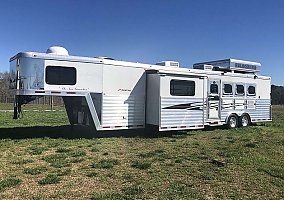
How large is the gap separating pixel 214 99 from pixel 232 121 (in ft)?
7.59

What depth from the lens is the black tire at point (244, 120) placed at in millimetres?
17600

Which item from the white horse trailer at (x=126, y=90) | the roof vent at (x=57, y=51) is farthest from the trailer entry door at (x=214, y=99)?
the roof vent at (x=57, y=51)

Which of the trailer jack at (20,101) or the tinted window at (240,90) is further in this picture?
the tinted window at (240,90)

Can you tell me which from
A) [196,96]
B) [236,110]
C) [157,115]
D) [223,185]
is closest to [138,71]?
[157,115]

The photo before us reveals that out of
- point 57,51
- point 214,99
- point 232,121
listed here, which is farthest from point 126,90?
point 232,121

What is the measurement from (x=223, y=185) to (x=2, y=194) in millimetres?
4228

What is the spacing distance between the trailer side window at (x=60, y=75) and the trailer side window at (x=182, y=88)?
4212 mm

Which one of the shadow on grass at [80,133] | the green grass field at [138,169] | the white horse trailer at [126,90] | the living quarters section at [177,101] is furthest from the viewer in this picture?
the living quarters section at [177,101]

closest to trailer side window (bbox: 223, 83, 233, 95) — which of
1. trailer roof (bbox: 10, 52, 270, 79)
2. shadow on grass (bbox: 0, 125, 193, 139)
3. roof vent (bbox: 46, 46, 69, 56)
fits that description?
trailer roof (bbox: 10, 52, 270, 79)

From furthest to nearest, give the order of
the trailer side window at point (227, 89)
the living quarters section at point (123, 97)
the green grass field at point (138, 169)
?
the trailer side window at point (227, 89), the living quarters section at point (123, 97), the green grass field at point (138, 169)

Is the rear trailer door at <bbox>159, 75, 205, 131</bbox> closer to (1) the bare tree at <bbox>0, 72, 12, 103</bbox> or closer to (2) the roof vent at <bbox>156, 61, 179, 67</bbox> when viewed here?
(2) the roof vent at <bbox>156, 61, 179, 67</bbox>

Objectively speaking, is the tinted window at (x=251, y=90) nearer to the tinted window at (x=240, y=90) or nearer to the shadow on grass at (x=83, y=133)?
the tinted window at (x=240, y=90)

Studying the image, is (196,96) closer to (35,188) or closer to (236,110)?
(236,110)

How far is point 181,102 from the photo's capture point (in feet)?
45.8
